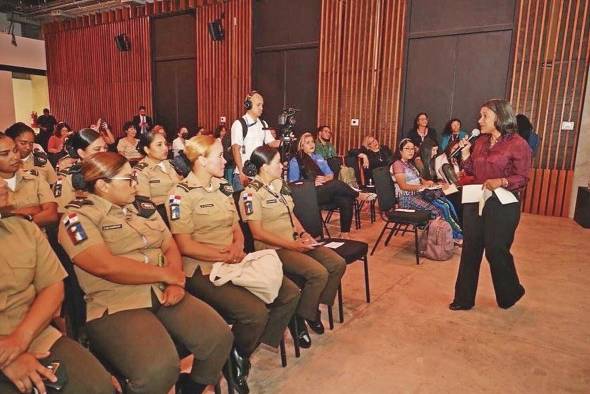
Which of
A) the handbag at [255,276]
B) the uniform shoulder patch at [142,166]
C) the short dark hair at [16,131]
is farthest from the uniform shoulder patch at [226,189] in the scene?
the short dark hair at [16,131]

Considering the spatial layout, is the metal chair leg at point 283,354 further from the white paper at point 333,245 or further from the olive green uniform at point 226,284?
the white paper at point 333,245

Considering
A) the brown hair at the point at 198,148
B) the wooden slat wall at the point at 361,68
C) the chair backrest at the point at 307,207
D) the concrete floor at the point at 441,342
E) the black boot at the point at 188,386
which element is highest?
the wooden slat wall at the point at 361,68

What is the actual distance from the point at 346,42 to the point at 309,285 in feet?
22.1

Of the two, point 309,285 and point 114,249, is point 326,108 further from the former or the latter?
point 114,249

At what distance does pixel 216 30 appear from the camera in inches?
381

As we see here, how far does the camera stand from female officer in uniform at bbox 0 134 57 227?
8.47ft

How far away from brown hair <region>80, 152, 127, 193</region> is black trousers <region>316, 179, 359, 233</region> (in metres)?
3.39

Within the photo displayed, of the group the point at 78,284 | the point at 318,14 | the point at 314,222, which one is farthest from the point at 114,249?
the point at 318,14

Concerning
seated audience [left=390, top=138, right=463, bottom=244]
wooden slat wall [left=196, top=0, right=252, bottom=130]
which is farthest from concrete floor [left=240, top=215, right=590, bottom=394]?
wooden slat wall [left=196, top=0, right=252, bottom=130]

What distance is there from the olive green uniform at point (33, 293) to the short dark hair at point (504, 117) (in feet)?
9.27

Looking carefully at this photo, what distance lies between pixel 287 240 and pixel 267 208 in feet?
0.83

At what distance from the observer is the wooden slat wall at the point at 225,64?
9516 millimetres

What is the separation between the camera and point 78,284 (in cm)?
195

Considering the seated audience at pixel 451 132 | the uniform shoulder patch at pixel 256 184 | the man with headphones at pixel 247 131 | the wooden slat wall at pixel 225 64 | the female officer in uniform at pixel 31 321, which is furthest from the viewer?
the wooden slat wall at pixel 225 64
